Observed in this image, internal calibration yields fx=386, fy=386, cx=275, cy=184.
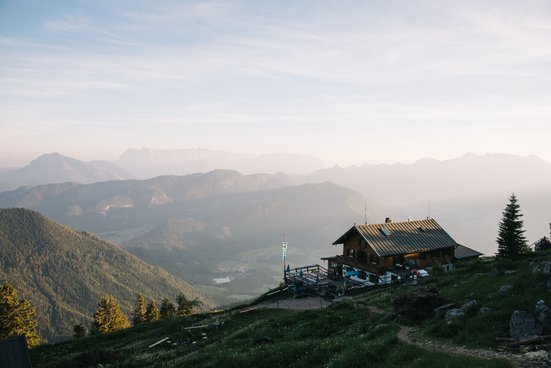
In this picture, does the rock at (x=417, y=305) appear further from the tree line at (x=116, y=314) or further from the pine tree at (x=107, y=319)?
the pine tree at (x=107, y=319)

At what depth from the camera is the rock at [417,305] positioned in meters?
24.9

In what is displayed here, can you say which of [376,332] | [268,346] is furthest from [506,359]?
[268,346]

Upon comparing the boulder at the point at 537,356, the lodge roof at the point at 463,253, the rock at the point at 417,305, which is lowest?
the lodge roof at the point at 463,253

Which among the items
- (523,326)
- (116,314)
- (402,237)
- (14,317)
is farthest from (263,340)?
(116,314)

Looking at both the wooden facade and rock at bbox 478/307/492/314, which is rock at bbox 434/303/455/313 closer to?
rock at bbox 478/307/492/314

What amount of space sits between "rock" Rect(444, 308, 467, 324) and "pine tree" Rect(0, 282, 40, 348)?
198 ft

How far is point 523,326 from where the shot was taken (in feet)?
60.0

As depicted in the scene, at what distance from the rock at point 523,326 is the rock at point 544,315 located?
10.6 inches

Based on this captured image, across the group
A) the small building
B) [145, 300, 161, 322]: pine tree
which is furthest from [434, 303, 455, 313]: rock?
[145, 300, 161, 322]: pine tree

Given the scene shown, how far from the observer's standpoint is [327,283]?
5209cm

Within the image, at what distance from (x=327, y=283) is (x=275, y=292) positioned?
333 inches

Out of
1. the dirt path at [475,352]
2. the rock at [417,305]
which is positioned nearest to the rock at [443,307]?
the rock at [417,305]

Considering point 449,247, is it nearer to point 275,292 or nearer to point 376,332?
point 275,292

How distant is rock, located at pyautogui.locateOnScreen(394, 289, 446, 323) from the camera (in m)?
24.9
